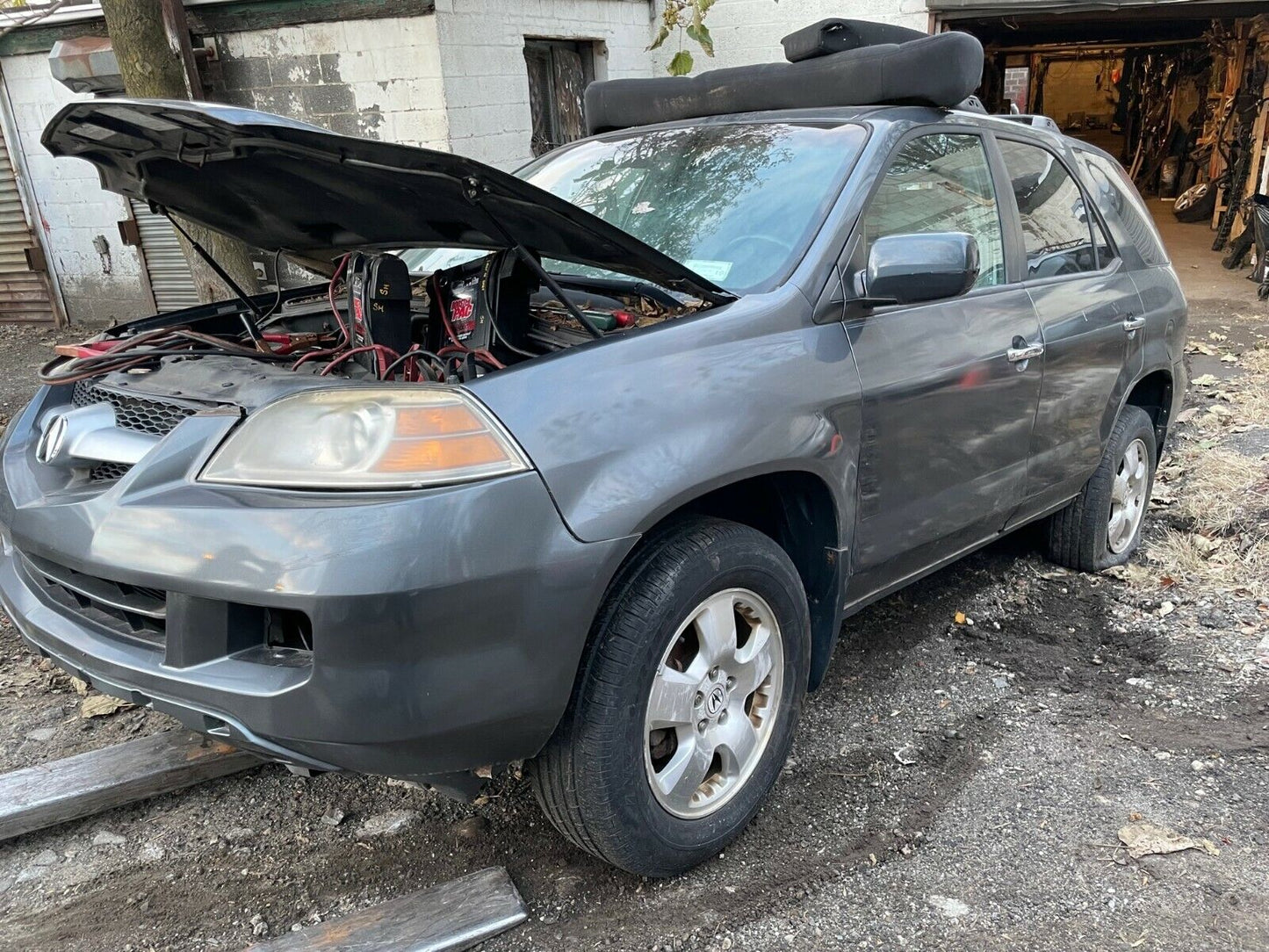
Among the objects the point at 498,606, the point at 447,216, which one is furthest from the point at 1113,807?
the point at 447,216

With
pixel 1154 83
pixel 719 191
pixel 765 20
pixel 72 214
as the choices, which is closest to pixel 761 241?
pixel 719 191

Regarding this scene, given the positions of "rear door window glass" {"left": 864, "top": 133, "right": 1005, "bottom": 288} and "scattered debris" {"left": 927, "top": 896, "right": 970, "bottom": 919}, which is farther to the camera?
"rear door window glass" {"left": 864, "top": 133, "right": 1005, "bottom": 288}

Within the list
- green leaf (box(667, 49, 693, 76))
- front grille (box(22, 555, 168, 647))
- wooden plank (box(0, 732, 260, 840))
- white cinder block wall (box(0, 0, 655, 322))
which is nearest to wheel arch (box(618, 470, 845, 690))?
front grille (box(22, 555, 168, 647))

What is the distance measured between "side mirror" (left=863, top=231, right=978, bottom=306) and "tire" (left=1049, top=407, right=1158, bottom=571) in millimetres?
1735

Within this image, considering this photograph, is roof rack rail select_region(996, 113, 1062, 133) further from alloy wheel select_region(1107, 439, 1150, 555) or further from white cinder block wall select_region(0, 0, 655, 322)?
white cinder block wall select_region(0, 0, 655, 322)

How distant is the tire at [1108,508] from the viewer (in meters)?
3.96

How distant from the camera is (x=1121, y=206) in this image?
4020 millimetres

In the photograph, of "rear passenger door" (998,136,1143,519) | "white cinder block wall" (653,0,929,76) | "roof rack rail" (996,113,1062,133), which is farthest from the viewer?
"white cinder block wall" (653,0,929,76)

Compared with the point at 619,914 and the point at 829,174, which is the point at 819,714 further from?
the point at 829,174

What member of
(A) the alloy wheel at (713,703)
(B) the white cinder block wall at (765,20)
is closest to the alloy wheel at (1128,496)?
(A) the alloy wheel at (713,703)

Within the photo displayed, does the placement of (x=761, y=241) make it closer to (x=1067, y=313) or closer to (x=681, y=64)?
(x=1067, y=313)

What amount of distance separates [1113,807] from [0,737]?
Answer: 323 centimetres

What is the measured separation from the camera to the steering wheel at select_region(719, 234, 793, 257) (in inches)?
103

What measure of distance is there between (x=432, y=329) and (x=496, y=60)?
18.7 feet
